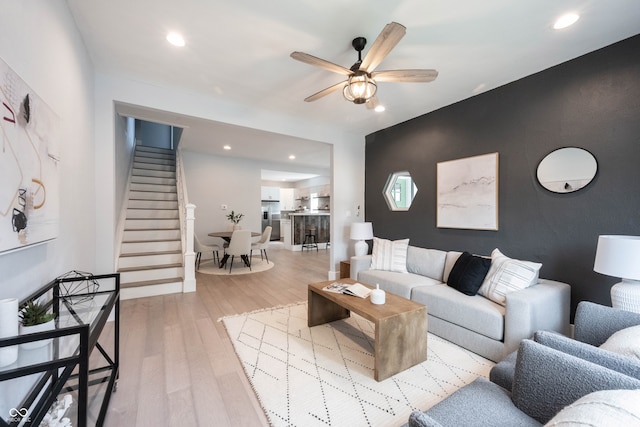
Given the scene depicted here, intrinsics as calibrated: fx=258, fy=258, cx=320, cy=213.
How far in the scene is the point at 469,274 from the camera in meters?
2.71

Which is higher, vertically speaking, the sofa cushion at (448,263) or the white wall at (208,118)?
the white wall at (208,118)

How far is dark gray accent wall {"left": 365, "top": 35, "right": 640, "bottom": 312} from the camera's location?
2301 mm

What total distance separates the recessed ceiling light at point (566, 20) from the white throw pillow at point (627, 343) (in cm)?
224

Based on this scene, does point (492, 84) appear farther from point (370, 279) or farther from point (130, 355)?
point (130, 355)

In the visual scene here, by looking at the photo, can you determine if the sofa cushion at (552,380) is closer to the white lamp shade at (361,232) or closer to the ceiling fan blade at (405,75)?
the ceiling fan blade at (405,75)

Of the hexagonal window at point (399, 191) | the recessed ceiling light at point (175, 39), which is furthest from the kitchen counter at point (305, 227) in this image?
the recessed ceiling light at point (175, 39)

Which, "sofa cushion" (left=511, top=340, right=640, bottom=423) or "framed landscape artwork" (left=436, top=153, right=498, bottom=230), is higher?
"framed landscape artwork" (left=436, top=153, right=498, bottom=230)

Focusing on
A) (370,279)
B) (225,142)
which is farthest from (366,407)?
(225,142)

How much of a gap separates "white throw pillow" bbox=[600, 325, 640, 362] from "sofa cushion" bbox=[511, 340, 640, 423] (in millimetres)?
405

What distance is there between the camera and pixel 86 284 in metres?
1.94

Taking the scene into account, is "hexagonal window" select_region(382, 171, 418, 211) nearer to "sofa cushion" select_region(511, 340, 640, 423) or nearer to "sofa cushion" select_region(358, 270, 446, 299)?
"sofa cushion" select_region(358, 270, 446, 299)

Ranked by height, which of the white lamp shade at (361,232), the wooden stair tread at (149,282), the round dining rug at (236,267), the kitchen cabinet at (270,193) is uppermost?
the kitchen cabinet at (270,193)

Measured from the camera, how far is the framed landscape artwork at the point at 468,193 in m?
3.18

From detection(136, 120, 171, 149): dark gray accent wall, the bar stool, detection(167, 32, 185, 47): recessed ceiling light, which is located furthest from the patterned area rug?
detection(136, 120, 171, 149): dark gray accent wall
